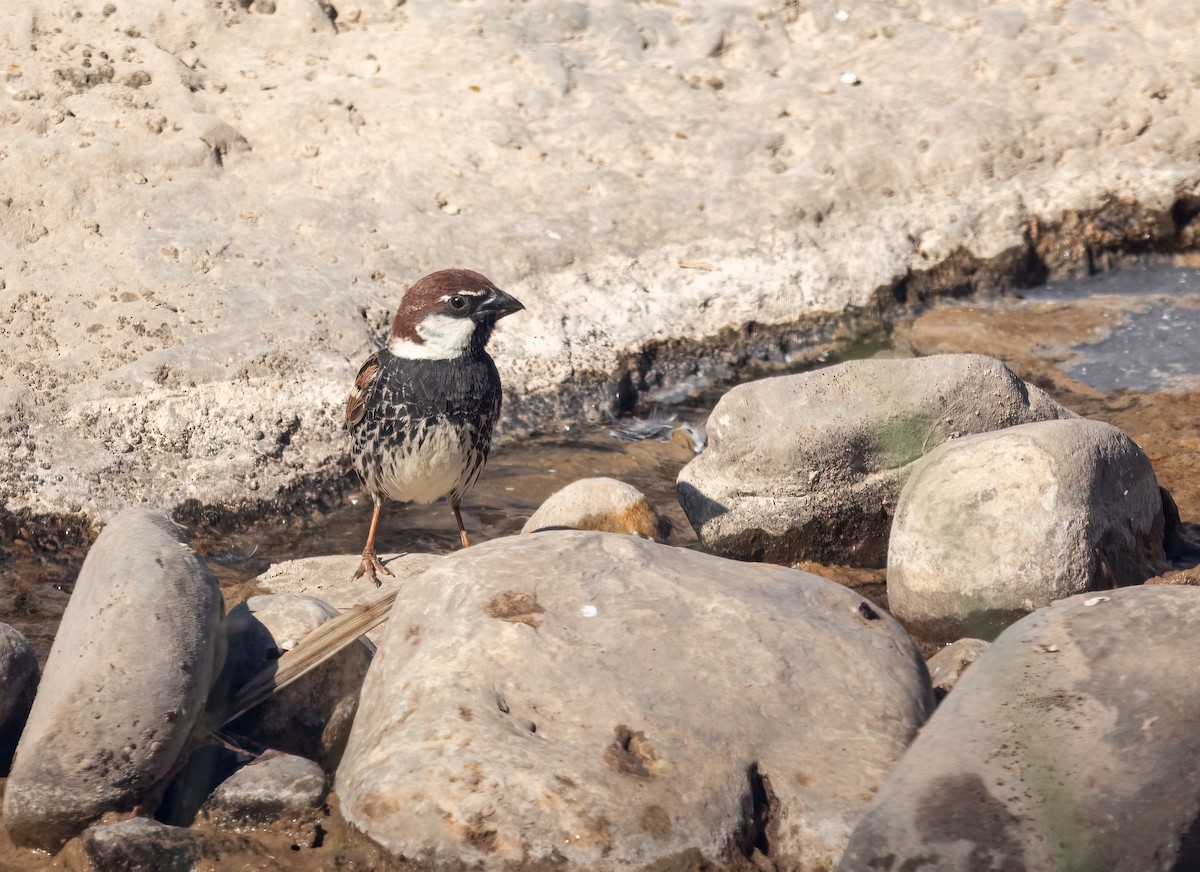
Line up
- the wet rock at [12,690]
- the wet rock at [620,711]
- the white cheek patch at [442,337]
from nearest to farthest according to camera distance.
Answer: the wet rock at [620,711]
the wet rock at [12,690]
the white cheek patch at [442,337]

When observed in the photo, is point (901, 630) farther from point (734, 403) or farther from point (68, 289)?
point (68, 289)

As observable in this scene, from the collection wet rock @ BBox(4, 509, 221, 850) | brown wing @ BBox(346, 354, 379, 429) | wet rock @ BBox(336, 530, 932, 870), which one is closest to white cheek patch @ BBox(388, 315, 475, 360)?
brown wing @ BBox(346, 354, 379, 429)

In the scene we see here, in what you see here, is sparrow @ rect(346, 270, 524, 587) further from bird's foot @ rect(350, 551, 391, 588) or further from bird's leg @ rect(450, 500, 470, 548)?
bird's leg @ rect(450, 500, 470, 548)

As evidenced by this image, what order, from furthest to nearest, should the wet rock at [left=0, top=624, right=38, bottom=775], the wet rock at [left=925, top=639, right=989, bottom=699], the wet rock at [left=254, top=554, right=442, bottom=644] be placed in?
the wet rock at [left=254, top=554, right=442, bottom=644], the wet rock at [left=925, top=639, right=989, bottom=699], the wet rock at [left=0, top=624, right=38, bottom=775]

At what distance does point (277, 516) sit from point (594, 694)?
267cm

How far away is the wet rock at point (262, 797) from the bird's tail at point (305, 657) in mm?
264

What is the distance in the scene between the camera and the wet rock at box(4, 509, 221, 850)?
12.1 ft

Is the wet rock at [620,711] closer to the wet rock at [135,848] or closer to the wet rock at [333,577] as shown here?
the wet rock at [135,848]

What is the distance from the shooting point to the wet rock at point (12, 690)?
13.6 ft

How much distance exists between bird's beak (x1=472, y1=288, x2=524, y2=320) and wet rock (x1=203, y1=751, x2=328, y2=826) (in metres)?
2.17

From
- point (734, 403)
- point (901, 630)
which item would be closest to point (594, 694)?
point (901, 630)

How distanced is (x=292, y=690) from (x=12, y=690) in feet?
2.83

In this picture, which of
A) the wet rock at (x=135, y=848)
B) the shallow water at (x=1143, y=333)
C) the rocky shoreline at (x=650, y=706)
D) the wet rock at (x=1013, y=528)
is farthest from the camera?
the shallow water at (x=1143, y=333)

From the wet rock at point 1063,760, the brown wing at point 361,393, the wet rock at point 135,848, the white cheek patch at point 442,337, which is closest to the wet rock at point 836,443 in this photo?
the white cheek patch at point 442,337
